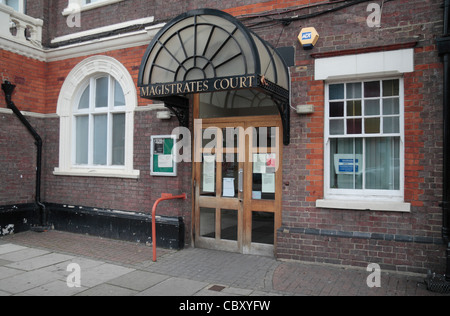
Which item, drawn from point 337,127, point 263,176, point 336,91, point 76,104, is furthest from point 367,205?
point 76,104

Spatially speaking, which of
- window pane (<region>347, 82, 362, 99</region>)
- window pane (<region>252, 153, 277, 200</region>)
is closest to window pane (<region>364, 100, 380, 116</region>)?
window pane (<region>347, 82, 362, 99</region>)

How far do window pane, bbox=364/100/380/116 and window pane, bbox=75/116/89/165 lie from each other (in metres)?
6.32

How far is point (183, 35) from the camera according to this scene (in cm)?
618

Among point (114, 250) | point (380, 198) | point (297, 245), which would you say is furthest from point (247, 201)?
point (114, 250)

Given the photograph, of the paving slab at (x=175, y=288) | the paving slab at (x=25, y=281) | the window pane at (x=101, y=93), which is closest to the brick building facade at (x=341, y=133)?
the window pane at (x=101, y=93)

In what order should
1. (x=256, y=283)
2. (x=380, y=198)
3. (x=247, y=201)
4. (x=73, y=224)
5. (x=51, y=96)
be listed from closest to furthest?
1. (x=256, y=283)
2. (x=380, y=198)
3. (x=247, y=201)
4. (x=73, y=224)
5. (x=51, y=96)

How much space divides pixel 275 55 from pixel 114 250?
15.3 feet

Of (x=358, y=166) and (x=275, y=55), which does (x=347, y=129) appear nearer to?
(x=358, y=166)

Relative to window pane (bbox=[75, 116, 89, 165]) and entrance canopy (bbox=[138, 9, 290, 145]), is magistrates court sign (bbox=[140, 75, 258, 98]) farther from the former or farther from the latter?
window pane (bbox=[75, 116, 89, 165])

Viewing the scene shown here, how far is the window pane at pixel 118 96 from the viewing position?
8453mm

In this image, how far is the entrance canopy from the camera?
5.41 m

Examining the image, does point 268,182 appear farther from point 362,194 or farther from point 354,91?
point 354,91

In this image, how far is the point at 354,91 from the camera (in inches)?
244

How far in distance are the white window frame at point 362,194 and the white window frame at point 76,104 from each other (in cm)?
390
